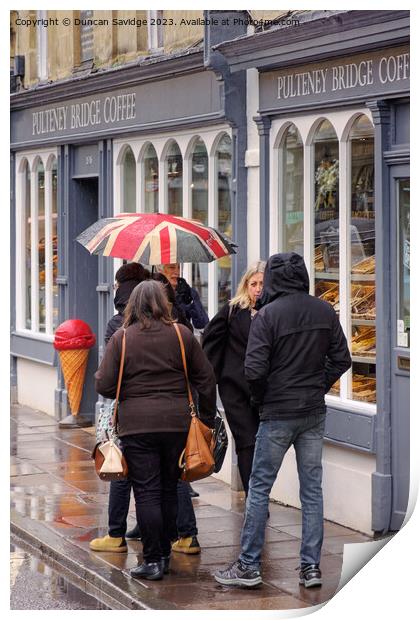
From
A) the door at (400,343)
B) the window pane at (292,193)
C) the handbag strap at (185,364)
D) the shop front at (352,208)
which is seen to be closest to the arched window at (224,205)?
the shop front at (352,208)

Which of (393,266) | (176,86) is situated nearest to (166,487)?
(393,266)

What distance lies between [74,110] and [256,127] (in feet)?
12.7

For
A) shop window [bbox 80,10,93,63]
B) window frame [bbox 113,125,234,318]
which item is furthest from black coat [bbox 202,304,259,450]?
shop window [bbox 80,10,93,63]

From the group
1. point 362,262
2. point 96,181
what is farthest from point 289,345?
point 96,181

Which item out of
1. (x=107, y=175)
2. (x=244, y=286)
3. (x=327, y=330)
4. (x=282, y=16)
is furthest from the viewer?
(x=107, y=175)

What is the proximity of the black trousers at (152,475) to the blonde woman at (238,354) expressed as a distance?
3.29ft

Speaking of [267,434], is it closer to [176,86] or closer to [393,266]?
[393,266]

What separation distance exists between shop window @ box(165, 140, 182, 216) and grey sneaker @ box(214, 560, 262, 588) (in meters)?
4.96

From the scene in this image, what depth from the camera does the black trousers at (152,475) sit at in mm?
7551

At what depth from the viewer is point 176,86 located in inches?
447

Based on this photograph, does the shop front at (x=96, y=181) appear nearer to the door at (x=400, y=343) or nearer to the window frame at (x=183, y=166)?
the window frame at (x=183, y=166)

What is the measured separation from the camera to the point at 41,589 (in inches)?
313

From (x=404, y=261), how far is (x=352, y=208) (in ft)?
2.49

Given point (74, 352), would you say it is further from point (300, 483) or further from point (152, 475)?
point (300, 483)
